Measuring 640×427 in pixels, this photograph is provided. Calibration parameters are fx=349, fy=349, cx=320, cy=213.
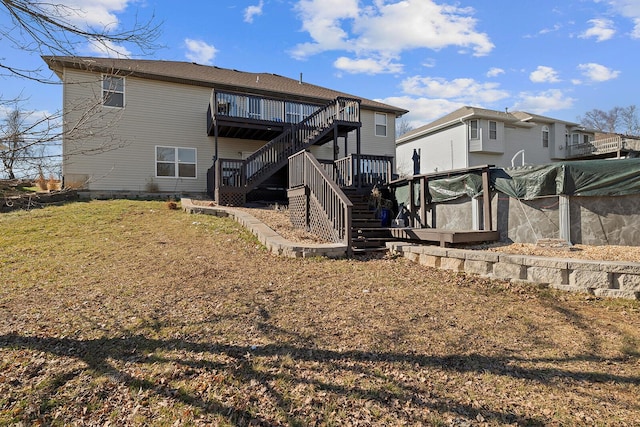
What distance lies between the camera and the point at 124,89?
13.9 meters

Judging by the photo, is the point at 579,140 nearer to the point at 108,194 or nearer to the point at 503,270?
the point at 503,270

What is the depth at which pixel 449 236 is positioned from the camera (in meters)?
6.64

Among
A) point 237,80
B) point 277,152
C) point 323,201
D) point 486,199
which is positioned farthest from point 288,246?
point 237,80

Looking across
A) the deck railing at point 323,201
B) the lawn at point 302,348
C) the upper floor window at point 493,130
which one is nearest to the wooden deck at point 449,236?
the lawn at point 302,348

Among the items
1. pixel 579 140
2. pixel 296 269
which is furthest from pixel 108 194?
pixel 579 140

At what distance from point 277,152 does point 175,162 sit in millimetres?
4922

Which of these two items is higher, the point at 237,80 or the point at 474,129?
the point at 237,80

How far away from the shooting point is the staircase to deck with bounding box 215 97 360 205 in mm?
11836

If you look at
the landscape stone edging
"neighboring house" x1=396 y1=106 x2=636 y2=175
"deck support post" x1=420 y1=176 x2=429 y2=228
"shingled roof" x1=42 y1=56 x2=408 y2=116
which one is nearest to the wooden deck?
"deck support post" x1=420 y1=176 x2=429 y2=228

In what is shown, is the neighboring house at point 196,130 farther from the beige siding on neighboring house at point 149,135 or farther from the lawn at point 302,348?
the lawn at point 302,348

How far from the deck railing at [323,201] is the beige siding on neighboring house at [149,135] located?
7.84 meters

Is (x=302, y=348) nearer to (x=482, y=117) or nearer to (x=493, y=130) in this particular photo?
(x=482, y=117)

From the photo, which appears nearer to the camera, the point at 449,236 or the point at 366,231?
the point at 449,236

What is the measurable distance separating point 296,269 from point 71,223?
6.75m
